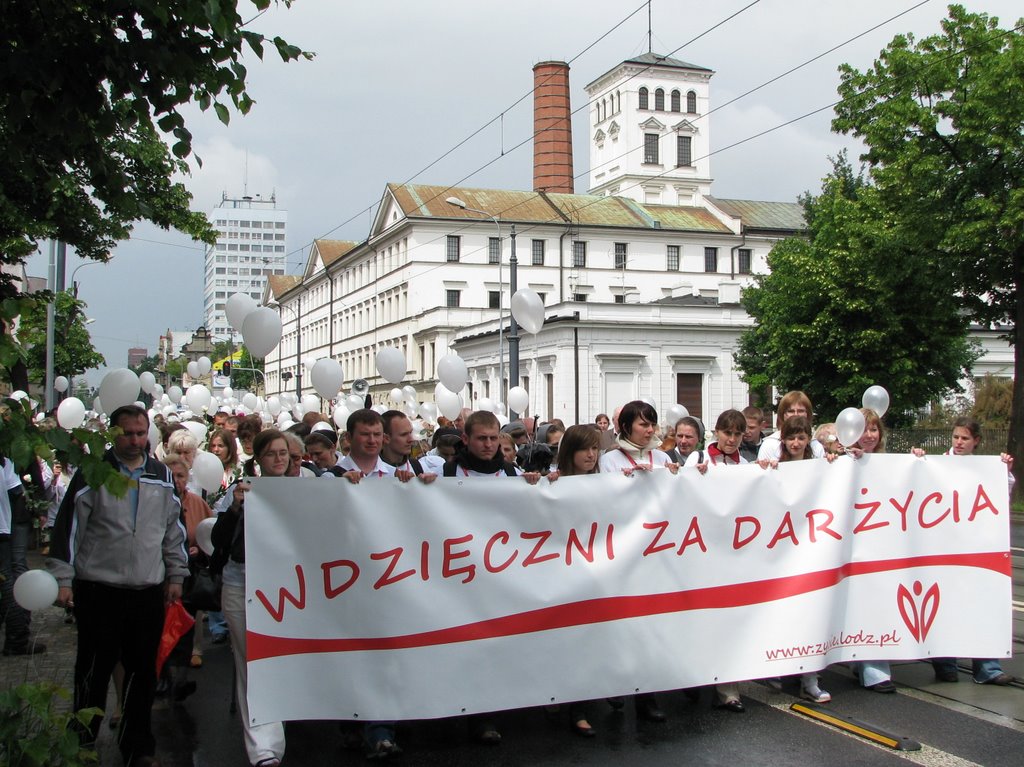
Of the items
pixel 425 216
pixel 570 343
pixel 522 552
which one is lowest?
pixel 522 552

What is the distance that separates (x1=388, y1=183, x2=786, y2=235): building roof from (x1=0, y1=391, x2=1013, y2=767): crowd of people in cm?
6879

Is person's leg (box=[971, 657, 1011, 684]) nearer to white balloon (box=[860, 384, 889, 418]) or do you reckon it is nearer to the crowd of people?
the crowd of people

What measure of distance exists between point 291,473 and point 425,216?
71.2 m

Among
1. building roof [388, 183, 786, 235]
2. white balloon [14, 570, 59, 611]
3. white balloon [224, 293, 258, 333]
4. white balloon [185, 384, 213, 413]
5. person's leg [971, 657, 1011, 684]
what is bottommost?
person's leg [971, 657, 1011, 684]

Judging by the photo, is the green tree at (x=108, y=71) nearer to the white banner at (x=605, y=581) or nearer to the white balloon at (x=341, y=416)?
the white banner at (x=605, y=581)

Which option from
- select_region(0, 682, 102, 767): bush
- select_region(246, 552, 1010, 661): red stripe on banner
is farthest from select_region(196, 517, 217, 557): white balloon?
select_region(0, 682, 102, 767): bush

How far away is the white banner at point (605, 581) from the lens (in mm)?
5684

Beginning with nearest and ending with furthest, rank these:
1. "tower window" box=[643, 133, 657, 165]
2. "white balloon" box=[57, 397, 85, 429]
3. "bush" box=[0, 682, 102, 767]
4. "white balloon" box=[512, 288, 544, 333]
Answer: "bush" box=[0, 682, 102, 767] < "white balloon" box=[57, 397, 85, 429] < "white balloon" box=[512, 288, 544, 333] < "tower window" box=[643, 133, 657, 165]

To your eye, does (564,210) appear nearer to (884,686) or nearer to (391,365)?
(391,365)

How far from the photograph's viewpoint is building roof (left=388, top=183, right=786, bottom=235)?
78.4 meters

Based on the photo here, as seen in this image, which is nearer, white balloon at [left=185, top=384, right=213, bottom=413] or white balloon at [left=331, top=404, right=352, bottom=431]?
white balloon at [left=331, top=404, right=352, bottom=431]

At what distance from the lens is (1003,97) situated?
2258 centimetres

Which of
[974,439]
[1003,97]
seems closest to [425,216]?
[1003,97]

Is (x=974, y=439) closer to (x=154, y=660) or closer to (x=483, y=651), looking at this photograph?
(x=483, y=651)
